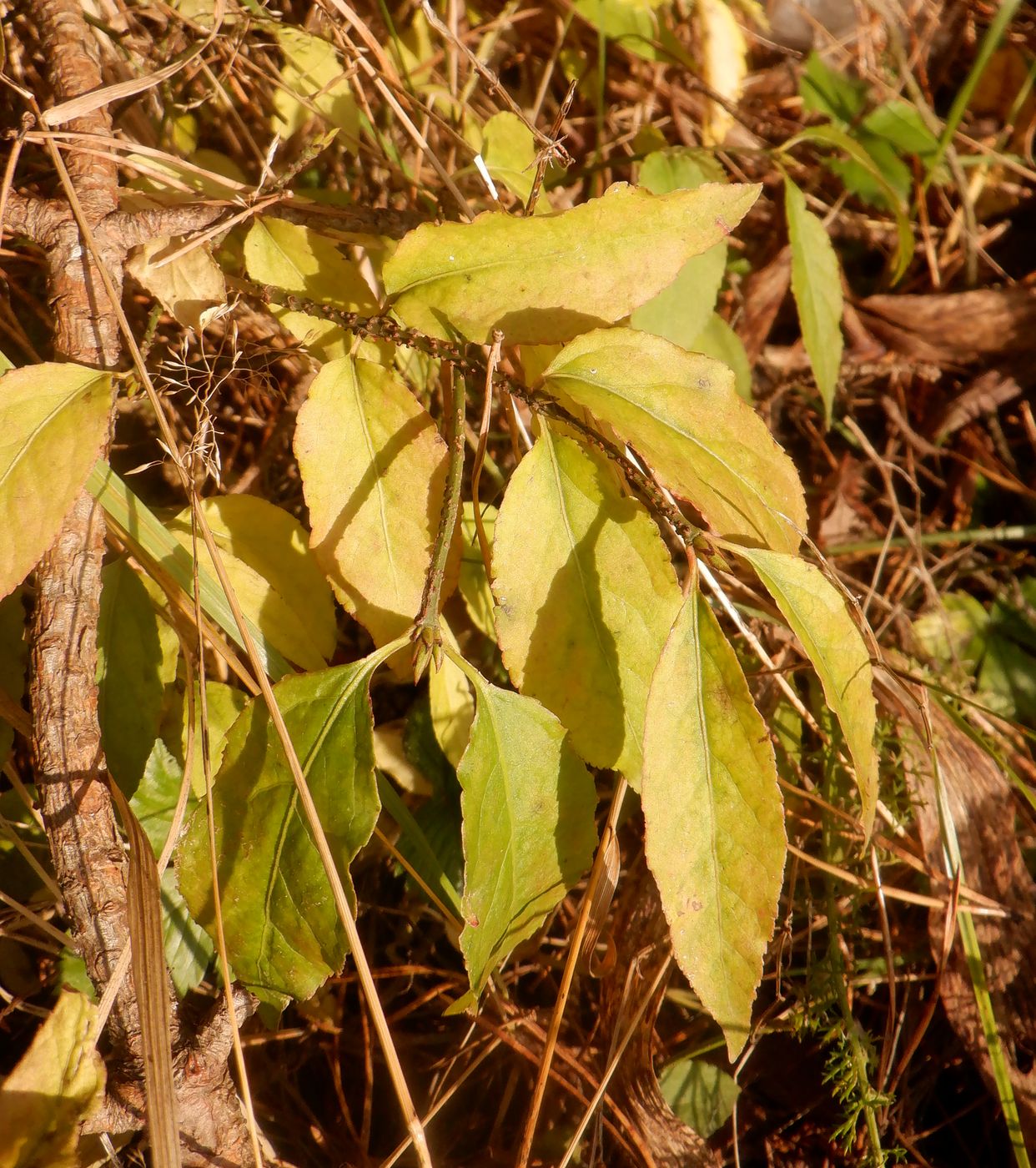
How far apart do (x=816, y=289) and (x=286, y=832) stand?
3.32ft

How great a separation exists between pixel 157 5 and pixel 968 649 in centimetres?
145

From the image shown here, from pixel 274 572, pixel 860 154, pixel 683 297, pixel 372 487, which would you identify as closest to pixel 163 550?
pixel 274 572

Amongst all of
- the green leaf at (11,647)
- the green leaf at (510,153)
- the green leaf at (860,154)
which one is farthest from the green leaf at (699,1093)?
the green leaf at (860,154)

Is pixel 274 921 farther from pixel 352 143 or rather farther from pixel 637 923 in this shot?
pixel 352 143

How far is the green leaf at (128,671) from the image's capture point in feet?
2.72

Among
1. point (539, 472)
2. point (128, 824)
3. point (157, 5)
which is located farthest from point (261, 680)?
point (157, 5)

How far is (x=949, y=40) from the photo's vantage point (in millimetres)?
1744

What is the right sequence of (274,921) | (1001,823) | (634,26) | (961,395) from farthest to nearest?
(961,395) → (634,26) → (1001,823) → (274,921)

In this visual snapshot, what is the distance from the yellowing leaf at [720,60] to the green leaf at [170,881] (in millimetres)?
1306

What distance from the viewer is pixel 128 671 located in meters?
0.85

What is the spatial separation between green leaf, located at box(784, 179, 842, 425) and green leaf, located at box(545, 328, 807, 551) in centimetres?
54

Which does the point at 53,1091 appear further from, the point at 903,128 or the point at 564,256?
the point at 903,128

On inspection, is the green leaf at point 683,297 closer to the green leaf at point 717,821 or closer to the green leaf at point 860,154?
the green leaf at point 860,154

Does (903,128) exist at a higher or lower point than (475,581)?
higher
